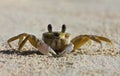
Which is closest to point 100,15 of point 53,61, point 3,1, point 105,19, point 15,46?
point 105,19

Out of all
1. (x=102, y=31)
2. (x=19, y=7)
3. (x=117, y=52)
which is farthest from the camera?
(x=19, y=7)

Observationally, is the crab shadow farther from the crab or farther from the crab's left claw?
the crab's left claw

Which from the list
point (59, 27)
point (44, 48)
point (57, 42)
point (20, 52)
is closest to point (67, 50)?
point (57, 42)

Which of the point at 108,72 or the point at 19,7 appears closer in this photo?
the point at 108,72

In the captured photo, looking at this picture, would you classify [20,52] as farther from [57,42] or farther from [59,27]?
[59,27]

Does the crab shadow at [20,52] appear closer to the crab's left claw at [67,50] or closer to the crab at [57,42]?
the crab at [57,42]

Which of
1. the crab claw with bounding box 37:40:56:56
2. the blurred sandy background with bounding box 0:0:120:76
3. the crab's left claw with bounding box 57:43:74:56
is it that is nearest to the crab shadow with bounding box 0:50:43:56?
the blurred sandy background with bounding box 0:0:120:76

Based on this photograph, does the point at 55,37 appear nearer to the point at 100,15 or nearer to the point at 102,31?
the point at 102,31
